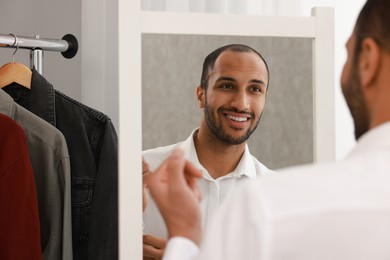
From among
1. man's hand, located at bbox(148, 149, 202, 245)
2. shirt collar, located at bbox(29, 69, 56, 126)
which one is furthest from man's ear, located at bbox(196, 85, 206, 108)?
man's hand, located at bbox(148, 149, 202, 245)

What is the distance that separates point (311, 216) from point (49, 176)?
976mm

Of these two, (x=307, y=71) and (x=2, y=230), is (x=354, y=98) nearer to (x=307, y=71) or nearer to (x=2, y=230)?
(x=307, y=71)

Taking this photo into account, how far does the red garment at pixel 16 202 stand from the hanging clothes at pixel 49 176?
3.5 inches

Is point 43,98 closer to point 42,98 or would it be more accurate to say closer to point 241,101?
point 42,98

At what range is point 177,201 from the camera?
2.99 feet

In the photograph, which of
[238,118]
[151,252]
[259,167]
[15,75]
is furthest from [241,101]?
[15,75]

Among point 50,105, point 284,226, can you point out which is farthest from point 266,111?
point 284,226

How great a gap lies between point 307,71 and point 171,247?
0.84 m

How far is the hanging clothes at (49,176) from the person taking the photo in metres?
1.58

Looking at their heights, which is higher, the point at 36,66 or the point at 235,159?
the point at 36,66

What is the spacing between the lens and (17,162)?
1483mm

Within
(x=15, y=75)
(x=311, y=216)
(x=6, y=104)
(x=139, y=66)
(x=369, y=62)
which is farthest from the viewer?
(x=15, y=75)

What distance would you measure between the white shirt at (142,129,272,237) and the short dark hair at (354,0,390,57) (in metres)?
0.65

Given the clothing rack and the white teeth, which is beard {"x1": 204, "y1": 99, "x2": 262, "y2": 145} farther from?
the clothing rack
